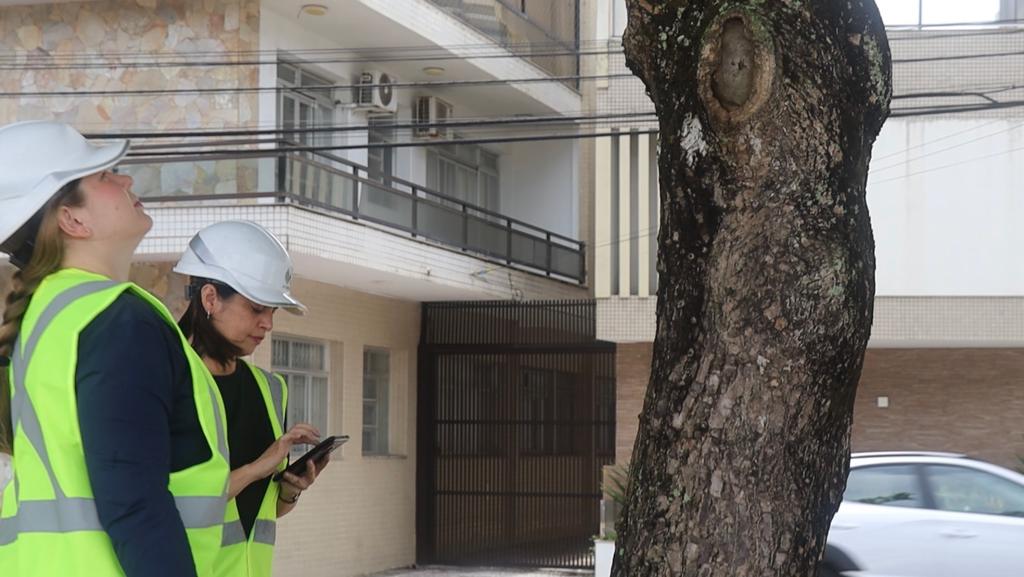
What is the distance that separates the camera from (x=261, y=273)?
374 centimetres

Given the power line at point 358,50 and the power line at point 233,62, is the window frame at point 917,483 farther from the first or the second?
the power line at point 358,50

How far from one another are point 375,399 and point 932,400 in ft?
23.6

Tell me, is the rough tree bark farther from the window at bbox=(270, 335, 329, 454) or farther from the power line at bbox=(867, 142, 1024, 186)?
the power line at bbox=(867, 142, 1024, 186)

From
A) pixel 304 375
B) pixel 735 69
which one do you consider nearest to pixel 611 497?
pixel 304 375

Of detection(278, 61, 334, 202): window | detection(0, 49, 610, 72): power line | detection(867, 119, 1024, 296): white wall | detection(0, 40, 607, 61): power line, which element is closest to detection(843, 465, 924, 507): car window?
detection(867, 119, 1024, 296): white wall

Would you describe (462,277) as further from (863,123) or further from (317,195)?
(863,123)

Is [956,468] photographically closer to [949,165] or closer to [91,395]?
[949,165]

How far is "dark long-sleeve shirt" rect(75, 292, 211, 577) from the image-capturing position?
98.9 inches

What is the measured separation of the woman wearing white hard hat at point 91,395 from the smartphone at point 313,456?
0.80 meters

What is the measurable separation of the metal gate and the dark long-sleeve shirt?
17.3 metres

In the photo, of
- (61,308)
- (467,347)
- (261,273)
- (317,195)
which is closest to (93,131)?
(317,195)

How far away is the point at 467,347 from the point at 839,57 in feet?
54.4

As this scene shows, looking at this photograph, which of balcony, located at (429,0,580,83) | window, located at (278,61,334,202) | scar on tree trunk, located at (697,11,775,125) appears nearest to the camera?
scar on tree trunk, located at (697,11,775,125)

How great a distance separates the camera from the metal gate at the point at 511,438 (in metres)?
20.3
